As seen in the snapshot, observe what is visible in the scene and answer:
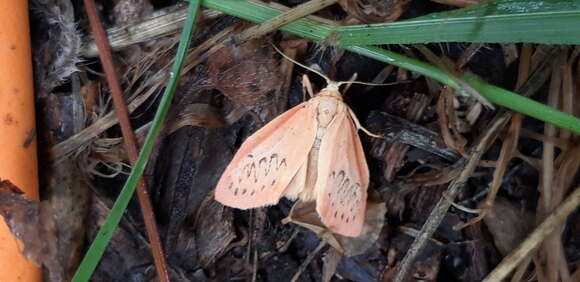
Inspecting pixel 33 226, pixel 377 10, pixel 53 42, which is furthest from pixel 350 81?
pixel 33 226

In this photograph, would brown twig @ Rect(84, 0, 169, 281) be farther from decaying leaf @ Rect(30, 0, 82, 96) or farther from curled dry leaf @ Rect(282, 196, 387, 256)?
curled dry leaf @ Rect(282, 196, 387, 256)

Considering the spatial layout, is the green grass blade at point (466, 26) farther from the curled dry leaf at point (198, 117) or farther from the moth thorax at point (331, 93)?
the curled dry leaf at point (198, 117)

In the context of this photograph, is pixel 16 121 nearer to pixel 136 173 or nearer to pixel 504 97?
pixel 136 173

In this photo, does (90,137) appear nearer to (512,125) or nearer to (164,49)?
(164,49)

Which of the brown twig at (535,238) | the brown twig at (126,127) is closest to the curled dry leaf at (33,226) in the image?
the brown twig at (126,127)

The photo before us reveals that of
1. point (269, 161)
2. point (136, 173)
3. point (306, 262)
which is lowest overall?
point (306, 262)

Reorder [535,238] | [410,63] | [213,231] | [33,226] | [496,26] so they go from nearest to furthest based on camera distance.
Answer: [496,26] → [410,63] → [33,226] → [535,238] → [213,231]
